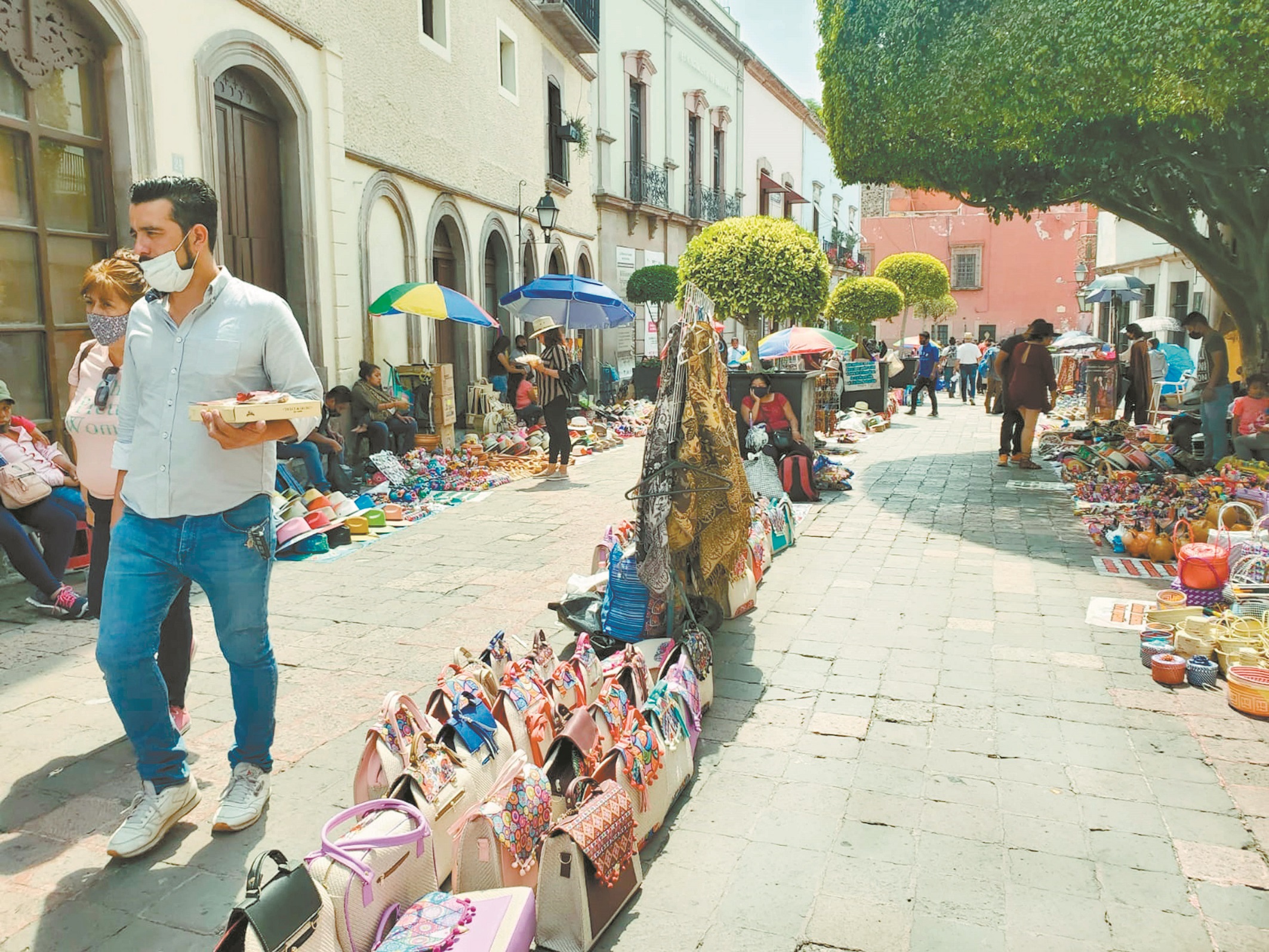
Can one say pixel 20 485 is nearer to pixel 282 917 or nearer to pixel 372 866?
pixel 372 866

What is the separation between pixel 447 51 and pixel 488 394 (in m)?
4.84

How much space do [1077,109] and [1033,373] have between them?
342 centimetres

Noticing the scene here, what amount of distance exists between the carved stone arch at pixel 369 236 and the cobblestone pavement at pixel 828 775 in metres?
5.46

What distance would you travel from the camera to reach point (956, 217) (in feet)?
148

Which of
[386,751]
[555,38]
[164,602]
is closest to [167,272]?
[164,602]

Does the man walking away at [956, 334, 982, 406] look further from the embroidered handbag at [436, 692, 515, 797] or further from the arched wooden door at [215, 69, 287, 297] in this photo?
the embroidered handbag at [436, 692, 515, 797]

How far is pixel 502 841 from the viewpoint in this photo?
8.36ft

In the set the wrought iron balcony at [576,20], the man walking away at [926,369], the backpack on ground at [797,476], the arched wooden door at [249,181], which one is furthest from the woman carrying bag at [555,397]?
the man walking away at [926,369]

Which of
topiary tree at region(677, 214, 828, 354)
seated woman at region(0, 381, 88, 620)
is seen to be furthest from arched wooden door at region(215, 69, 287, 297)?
topiary tree at region(677, 214, 828, 354)

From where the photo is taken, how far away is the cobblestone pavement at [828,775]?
8.78 feet

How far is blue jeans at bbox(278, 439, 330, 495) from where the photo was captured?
840 cm

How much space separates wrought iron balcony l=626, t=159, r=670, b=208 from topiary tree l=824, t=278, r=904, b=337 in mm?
5496

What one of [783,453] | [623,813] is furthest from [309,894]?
[783,453]

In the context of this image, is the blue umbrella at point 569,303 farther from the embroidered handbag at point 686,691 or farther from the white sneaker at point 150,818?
the white sneaker at point 150,818
